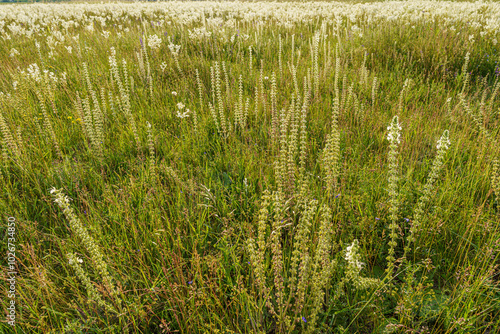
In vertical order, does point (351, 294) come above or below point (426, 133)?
below

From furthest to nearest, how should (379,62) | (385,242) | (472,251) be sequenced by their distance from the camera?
(379,62) → (385,242) → (472,251)

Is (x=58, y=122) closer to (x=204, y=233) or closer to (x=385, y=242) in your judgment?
(x=204, y=233)

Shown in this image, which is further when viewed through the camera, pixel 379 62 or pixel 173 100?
pixel 379 62

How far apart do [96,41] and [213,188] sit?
6.75 metres

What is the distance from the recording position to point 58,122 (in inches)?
135

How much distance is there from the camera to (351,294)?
1.62m

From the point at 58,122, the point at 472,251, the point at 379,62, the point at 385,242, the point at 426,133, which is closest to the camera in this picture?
the point at 472,251

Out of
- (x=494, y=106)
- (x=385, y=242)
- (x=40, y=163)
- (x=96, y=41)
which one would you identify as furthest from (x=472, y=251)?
(x=96, y=41)

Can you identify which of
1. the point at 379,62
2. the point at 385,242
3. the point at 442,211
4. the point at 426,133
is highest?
the point at 379,62

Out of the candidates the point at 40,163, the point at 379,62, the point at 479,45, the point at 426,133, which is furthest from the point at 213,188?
the point at 479,45

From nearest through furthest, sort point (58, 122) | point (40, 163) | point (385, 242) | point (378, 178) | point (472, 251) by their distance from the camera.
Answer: point (472, 251) < point (385, 242) < point (378, 178) < point (40, 163) < point (58, 122)

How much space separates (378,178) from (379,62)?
377 cm

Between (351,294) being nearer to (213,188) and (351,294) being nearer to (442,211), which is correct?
(442,211)

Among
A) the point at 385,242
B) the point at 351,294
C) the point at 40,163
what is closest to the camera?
the point at 351,294
